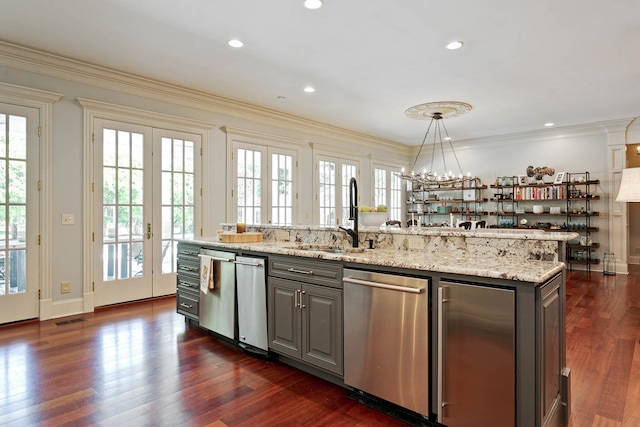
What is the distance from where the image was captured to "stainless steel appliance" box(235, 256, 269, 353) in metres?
2.89

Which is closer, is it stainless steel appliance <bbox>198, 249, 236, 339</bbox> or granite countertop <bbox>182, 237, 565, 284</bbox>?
granite countertop <bbox>182, 237, 565, 284</bbox>

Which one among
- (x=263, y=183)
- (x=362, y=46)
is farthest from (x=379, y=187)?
(x=362, y=46)

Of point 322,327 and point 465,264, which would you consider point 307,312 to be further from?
point 465,264

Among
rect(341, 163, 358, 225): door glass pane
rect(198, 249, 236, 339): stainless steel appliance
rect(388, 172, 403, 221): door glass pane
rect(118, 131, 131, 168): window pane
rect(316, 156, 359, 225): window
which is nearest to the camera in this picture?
rect(198, 249, 236, 339): stainless steel appliance

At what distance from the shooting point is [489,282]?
177 centimetres

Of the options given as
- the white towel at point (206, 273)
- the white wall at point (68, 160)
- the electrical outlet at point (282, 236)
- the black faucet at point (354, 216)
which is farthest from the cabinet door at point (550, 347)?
the white wall at point (68, 160)

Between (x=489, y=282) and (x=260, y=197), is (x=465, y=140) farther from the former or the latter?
(x=489, y=282)

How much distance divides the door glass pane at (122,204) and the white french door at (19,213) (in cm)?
67

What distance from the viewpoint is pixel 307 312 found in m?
2.59

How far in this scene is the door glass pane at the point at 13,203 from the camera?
12.2ft

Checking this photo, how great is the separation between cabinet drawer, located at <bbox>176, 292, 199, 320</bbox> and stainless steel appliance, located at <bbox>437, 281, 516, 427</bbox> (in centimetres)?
247

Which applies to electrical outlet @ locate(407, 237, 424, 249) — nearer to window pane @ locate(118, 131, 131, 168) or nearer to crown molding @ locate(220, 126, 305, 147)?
window pane @ locate(118, 131, 131, 168)

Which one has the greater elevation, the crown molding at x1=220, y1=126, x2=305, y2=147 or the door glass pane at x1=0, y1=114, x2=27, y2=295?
the crown molding at x1=220, y1=126, x2=305, y2=147

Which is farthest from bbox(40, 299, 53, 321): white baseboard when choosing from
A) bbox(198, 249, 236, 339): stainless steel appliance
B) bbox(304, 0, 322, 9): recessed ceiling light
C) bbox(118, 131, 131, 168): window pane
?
bbox(304, 0, 322, 9): recessed ceiling light
